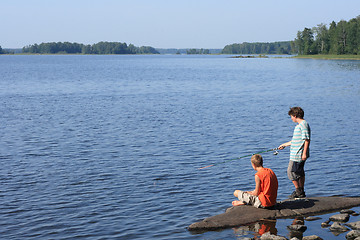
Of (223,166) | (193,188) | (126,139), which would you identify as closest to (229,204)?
(193,188)

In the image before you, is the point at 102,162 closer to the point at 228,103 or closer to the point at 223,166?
the point at 223,166

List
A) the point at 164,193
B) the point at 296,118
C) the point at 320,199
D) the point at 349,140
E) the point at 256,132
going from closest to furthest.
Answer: the point at 296,118
the point at 320,199
the point at 164,193
the point at 349,140
the point at 256,132

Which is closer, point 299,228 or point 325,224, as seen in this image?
point 299,228

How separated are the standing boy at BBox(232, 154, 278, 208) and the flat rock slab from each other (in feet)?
0.54

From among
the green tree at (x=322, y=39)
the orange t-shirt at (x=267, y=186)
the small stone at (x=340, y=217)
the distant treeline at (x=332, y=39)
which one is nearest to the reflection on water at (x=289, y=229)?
the small stone at (x=340, y=217)

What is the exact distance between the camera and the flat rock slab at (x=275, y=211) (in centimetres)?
1075

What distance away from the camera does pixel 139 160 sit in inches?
715

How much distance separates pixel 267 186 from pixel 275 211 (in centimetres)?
87

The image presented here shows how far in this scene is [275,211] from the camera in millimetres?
11117

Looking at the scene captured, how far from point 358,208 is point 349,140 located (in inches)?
405

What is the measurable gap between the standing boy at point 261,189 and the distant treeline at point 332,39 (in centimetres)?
14835

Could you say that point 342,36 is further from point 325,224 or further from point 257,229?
point 257,229

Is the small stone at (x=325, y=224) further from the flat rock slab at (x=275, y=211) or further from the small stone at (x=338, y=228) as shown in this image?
the flat rock slab at (x=275, y=211)

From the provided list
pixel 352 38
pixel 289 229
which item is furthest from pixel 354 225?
pixel 352 38
